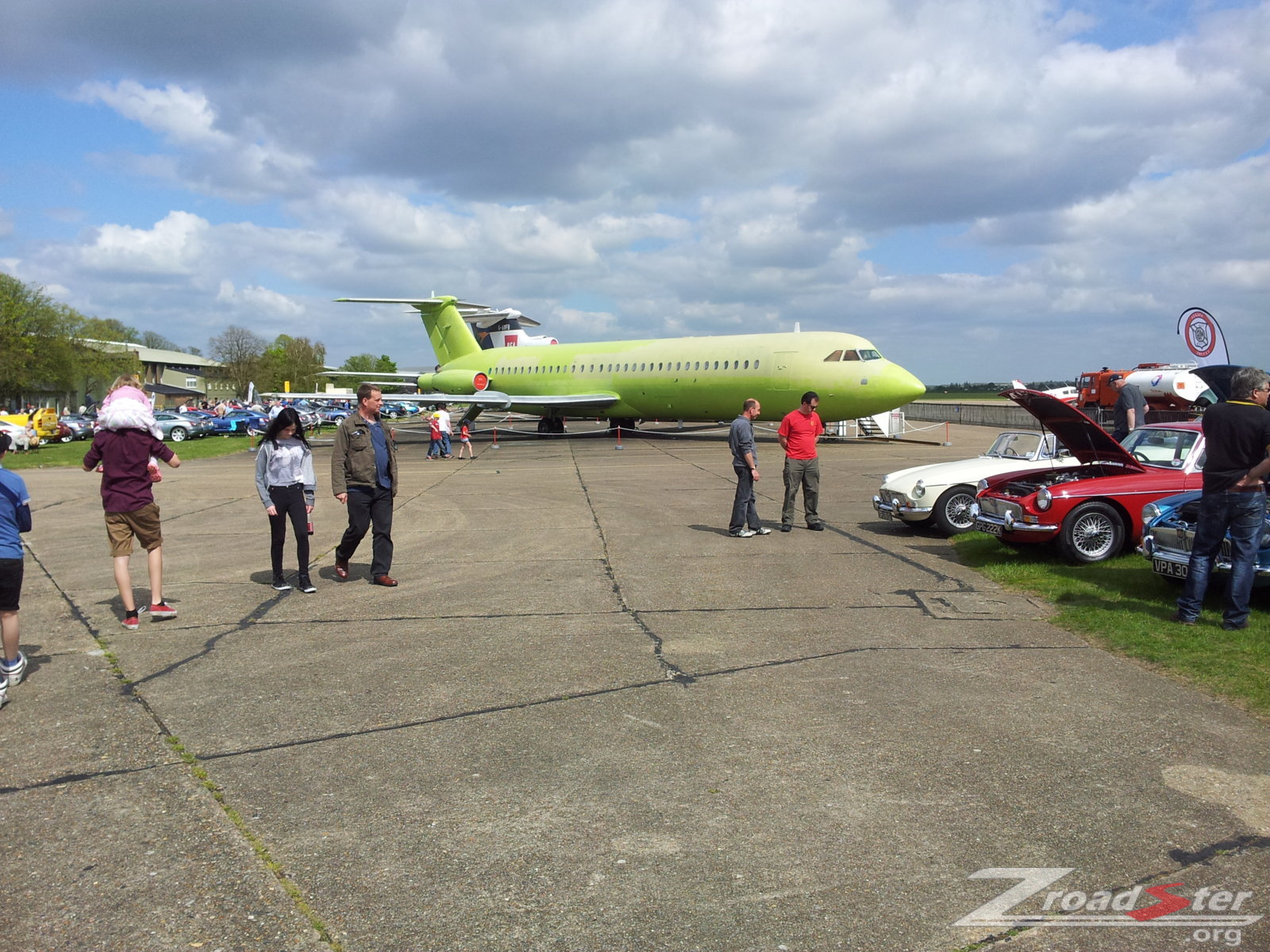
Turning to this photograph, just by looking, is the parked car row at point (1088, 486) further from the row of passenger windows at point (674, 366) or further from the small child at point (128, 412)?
the row of passenger windows at point (674, 366)

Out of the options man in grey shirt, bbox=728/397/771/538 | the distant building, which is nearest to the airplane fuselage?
man in grey shirt, bbox=728/397/771/538

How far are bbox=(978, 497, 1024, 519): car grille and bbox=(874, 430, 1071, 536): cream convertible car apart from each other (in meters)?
1.49

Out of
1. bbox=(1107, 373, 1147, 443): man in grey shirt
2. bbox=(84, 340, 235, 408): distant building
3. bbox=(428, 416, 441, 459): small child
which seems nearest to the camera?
bbox=(1107, 373, 1147, 443): man in grey shirt

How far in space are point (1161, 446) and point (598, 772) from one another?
845 centimetres

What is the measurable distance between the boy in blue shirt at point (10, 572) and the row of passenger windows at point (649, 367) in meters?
26.8

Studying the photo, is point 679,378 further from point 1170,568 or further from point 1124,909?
point 1124,909

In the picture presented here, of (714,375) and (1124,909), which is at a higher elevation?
(714,375)

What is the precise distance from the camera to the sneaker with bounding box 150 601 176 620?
290 inches

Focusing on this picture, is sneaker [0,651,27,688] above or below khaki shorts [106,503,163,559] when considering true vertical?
below

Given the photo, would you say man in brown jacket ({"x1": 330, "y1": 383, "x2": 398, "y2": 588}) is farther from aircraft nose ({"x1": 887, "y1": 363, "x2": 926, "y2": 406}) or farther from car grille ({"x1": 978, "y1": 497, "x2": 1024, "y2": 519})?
aircraft nose ({"x1": 887, "y1": 363, "x2": 926, "y2": 406})

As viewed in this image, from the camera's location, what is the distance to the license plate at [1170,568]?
7.50 metres

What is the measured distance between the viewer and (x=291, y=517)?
840cm

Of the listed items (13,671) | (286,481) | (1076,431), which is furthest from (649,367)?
(13,671)

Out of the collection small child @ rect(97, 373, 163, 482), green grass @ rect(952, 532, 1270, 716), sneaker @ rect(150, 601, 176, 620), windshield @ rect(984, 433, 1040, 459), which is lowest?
sneaker @ rect(150, 601, 176, 620)
